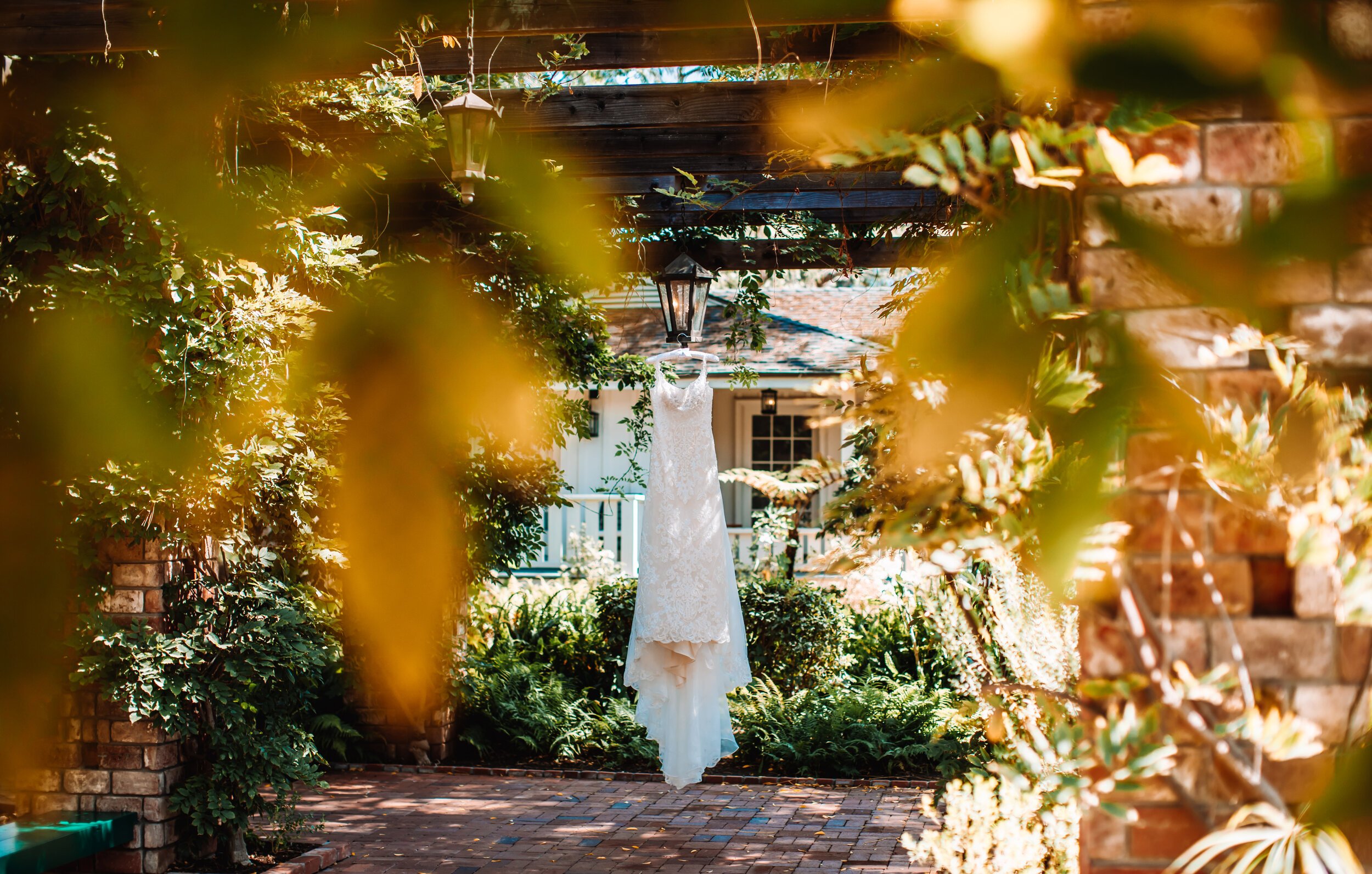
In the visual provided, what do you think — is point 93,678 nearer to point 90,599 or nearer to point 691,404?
point 90,599

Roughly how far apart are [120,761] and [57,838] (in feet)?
1.50

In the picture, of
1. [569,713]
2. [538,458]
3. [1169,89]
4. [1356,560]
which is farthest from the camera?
[569,713]

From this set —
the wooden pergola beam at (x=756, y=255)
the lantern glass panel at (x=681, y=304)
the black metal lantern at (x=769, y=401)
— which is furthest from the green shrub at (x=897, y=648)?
the black metal lantern at (x=769, y=401)

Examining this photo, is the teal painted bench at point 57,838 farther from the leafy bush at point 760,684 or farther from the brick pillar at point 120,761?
the leafy bush at point 760,684

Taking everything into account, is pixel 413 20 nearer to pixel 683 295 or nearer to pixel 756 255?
pixel 683 295

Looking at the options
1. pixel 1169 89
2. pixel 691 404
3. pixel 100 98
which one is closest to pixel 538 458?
pixel 691 404

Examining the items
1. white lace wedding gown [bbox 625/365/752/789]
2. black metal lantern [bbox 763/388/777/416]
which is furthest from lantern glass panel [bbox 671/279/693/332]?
black metal lantern [bbox 763/388/777/416]

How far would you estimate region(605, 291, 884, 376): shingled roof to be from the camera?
1185 centimetres

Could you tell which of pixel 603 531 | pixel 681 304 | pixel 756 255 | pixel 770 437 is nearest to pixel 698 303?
pixel 681 304

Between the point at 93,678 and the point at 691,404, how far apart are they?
110 inches

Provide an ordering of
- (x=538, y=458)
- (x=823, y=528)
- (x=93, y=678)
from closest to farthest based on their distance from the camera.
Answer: (x=823, y=528) < (x=93, y=678) < (x=538, y=458)

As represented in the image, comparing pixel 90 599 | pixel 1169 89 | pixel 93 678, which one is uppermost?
pixel 1169 89

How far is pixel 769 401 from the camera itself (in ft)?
38.8

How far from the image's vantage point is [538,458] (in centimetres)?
644
